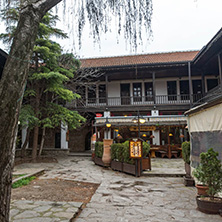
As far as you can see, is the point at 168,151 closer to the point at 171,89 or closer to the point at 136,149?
the point at 171,89

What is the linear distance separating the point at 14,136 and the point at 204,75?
16.8 m

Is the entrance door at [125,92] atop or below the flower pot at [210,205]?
atop

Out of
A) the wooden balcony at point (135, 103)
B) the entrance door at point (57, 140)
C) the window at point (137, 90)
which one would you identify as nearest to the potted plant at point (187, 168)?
the wooden balcony at point (135, 103)

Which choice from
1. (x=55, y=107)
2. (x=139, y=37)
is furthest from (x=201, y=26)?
(x=55, y=107)

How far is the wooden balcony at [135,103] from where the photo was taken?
15484 millimetres

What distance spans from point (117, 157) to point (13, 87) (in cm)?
731

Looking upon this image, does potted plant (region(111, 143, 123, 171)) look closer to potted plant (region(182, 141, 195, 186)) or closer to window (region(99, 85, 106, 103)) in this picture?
potted plant (region(182, 141, 195, 186))

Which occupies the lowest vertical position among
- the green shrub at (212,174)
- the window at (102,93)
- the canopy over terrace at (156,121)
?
the green shrub at (212,174)

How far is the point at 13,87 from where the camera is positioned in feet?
5.59

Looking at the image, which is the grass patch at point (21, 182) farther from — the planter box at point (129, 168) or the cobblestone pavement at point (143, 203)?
the planter box at point (129, 168)

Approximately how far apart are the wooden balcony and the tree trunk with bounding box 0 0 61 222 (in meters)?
13.2

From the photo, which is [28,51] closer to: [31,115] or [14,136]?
[14,136]

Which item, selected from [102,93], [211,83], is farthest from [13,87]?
[211,83]

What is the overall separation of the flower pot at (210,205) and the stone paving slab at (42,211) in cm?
236
